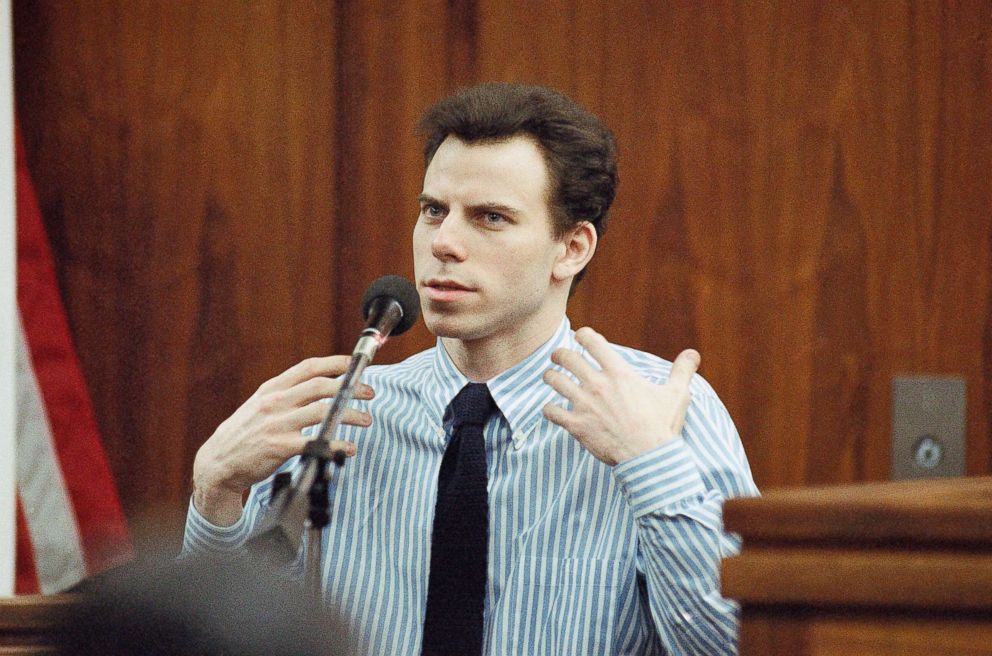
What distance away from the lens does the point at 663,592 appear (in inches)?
51.7

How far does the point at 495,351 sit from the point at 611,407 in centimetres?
30

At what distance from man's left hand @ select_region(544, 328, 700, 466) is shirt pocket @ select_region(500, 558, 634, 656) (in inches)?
7.0

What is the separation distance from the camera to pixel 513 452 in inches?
60.2

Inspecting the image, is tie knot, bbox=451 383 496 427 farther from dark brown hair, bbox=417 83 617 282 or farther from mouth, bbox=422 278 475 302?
dark brown hair, bbox=417 83 617 282

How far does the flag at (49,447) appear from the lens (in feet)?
6.45

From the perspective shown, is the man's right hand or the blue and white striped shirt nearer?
the blue and white striped shirt

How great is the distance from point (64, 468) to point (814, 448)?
1.30m

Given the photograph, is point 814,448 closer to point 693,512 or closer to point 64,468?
point 693,512

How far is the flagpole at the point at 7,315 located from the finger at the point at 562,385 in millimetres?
1023

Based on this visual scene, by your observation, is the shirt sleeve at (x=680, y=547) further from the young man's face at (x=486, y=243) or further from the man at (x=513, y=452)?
the young man's face at (x=486, y=243)

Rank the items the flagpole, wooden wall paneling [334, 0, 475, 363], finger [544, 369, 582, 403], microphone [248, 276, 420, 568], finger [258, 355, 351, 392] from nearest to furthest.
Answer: microphone [248, 276, 420, 568], finger [544, 369, 582, 403], finger [258, 355, 351, 392], the flagpole, wooden wall paneling [334, 0, 475, 363]

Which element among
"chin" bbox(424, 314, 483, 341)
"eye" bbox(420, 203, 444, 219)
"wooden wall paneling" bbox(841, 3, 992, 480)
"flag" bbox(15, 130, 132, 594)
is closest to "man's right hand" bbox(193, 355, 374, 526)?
"chin" bbox(424, 314, 483, 341)

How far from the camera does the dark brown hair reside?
1593 millimetres

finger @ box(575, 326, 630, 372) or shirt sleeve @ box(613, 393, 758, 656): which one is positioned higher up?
finger @ box(575, 326, 630, 372)
